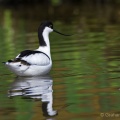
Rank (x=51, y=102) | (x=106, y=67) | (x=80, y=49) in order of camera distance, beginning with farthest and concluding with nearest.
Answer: (x=80, y=49) → (x=106, y=67) → (x=51, y=102)

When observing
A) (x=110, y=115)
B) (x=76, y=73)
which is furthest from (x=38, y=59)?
(x=110, y=115)

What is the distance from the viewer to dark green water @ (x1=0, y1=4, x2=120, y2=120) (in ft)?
27.9

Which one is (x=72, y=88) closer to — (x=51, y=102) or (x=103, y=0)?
(x=51, y=102)

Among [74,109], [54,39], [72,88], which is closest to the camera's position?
[74,109]

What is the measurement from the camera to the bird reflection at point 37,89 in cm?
893

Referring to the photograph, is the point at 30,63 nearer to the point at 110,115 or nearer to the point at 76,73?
the point at 76,73

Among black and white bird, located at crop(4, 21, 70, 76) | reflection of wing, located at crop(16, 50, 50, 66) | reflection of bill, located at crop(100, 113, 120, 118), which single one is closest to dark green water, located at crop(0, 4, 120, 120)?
reflection of bill, located at crop(100, 113, 120, 118)

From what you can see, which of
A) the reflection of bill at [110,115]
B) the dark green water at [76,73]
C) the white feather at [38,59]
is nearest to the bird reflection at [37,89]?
the dark green water at [76,73]

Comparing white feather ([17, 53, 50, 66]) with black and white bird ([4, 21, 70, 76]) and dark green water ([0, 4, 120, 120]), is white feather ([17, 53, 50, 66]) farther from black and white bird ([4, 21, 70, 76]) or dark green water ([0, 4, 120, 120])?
dark green water ([0, 4, 120, 120])

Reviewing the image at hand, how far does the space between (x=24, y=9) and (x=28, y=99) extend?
2712 cm

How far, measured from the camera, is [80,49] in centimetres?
1514

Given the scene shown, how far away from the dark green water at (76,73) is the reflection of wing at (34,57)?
38 cm

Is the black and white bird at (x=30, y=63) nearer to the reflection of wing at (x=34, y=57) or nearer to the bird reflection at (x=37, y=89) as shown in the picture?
the reflection of wing at (x=34, y=57)

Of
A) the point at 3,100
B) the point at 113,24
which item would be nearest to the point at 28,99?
the point at 3,100
